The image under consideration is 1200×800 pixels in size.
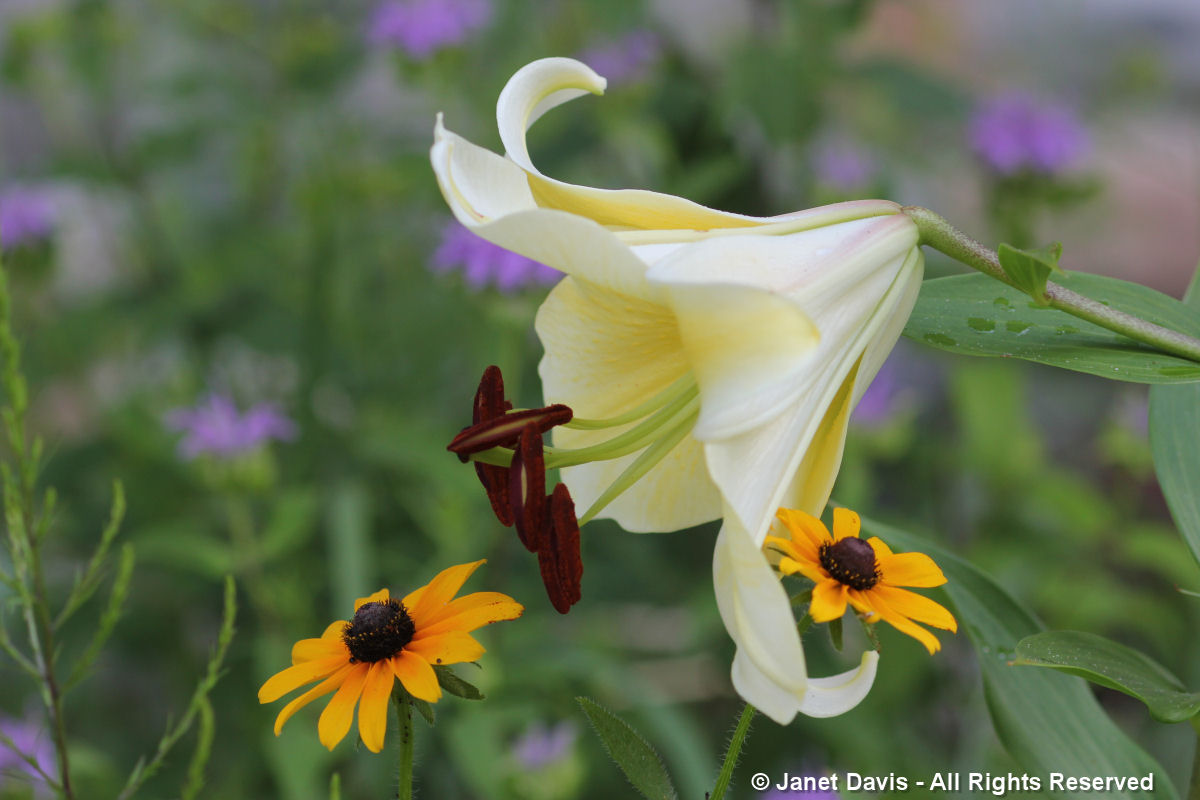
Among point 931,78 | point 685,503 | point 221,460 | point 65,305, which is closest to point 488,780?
point 221,460

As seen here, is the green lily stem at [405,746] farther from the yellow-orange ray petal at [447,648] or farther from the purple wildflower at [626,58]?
the purple wildflower at [626,58]

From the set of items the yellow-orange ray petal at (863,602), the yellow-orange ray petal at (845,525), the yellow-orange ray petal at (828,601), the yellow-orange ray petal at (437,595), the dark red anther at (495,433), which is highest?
the dark red anther at (495,433)

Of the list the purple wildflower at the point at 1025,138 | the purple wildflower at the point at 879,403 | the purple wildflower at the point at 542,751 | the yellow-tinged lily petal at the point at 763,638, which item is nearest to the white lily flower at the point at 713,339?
the yellow-tinged lily petal at the point at 763,638

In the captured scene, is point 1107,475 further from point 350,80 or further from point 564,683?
point 350,80

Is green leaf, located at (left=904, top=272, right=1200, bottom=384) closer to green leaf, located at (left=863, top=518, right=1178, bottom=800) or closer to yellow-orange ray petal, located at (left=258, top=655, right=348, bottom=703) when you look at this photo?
green leaf, located at (left=863, top=518, right=1178, bottom=800)

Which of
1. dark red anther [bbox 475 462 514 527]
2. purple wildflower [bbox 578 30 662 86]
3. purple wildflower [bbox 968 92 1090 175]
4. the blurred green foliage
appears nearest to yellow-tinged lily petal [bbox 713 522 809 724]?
dark red anther [bbox 475 462 514 527]
